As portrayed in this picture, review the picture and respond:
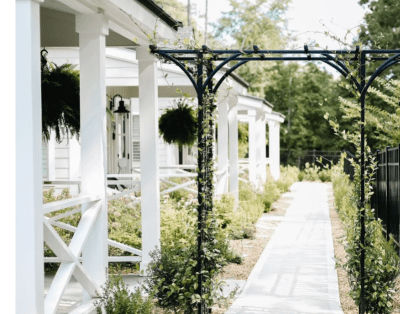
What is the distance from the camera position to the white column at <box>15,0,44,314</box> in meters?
3.94

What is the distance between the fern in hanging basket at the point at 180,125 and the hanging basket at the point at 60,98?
18.4 feet

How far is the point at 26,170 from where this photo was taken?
13.0ft

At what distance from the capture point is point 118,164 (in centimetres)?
1421

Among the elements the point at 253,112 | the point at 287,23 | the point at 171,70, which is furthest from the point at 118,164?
the point at 287,23

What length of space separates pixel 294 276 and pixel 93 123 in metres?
4.22

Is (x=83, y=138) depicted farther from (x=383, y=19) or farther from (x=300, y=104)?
(x=300, y=104)

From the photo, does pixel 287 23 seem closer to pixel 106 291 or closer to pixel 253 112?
pixel 253 112

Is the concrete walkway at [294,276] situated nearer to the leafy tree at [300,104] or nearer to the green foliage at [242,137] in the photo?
the green foliage at [242,137]

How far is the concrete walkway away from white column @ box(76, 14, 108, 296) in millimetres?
1792

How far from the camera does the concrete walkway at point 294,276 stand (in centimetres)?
682

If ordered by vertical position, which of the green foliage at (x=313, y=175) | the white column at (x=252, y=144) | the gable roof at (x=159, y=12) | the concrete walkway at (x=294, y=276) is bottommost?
the concrete walkway at (x=294, y=276)

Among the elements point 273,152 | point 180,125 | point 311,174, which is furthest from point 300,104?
point 180,125

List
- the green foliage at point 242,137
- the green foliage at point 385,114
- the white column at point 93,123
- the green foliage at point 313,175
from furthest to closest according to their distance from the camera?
the green foliage at point 313,175 < the green foliage at point 242,137 < the green foliage at point 385,114 < the white column at point 93,123

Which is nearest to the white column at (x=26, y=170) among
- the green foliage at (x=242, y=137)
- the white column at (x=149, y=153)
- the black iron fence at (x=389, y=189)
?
the white column at (x=149, y=153)
